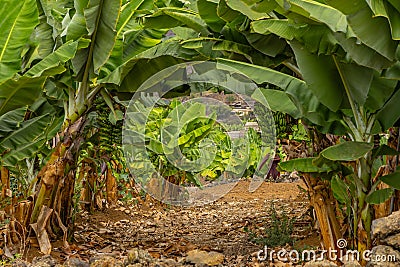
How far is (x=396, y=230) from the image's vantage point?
2234 millimetres

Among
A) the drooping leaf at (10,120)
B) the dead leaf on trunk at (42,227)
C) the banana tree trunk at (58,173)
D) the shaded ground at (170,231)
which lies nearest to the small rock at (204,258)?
the shaded ground at (170,231)

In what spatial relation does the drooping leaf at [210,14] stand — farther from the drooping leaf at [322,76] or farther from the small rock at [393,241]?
the small rock at [393,241]

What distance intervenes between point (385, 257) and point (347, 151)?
0.67 meters

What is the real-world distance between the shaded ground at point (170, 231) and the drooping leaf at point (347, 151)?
142 cm

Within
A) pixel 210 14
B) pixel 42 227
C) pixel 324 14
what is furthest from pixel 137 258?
pixel 210 14

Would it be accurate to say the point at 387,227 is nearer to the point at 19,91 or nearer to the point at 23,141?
the point at 19,91

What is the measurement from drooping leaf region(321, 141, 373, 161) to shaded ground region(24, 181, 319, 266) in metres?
1.42

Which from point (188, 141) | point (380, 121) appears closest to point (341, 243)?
point (380, 121)

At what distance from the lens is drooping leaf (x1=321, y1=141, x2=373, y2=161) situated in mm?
2605

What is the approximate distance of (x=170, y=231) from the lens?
6.35 meters

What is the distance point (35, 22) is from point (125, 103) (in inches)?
64.4

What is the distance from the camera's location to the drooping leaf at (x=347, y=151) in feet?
8.55

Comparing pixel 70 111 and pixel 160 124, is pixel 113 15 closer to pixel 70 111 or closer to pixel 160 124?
pixel 70 111

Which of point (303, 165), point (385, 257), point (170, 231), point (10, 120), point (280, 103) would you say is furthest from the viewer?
point (170, 231)
